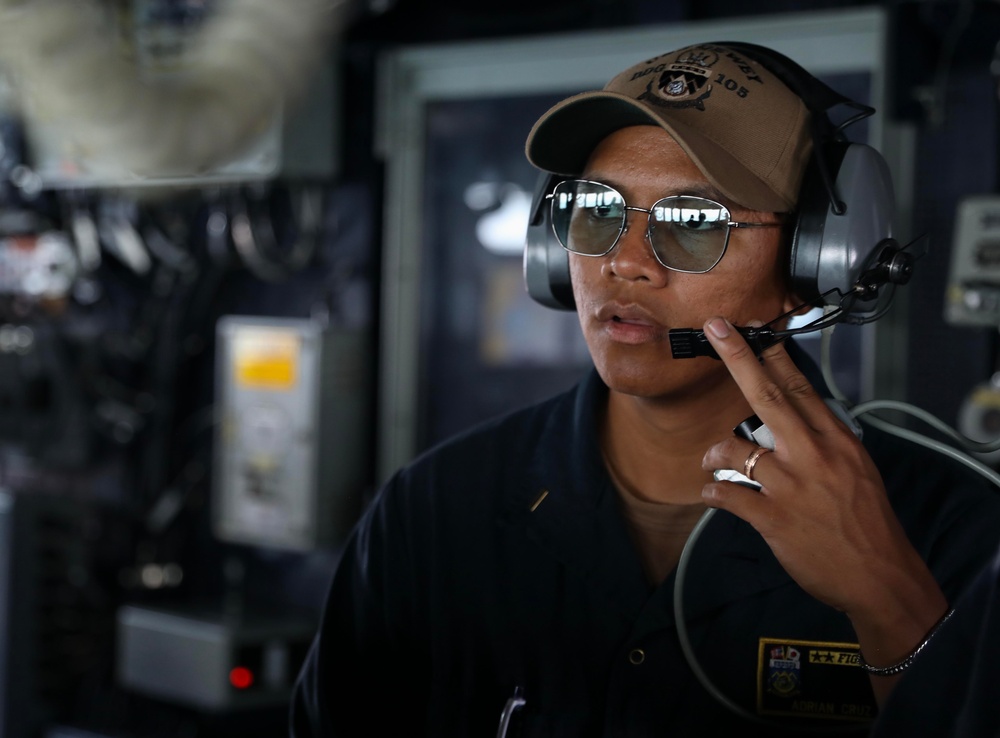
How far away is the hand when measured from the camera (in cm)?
107

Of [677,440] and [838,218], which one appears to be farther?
[677,440]

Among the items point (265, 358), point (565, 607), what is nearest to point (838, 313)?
point (565, 607)

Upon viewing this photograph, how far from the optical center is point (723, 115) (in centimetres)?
136

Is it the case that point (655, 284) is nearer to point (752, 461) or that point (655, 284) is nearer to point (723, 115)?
Answer: point (723, 115)

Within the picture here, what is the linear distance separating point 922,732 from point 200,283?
3779 mm

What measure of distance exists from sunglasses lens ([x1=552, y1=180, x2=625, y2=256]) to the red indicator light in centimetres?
257

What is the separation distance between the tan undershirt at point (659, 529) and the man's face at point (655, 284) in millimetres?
170

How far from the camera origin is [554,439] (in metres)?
1.60

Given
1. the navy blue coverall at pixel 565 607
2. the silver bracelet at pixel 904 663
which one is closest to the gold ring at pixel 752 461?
the silver bracelet at pixel 904 663

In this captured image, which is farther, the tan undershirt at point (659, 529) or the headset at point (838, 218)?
the tan undershirt at point (659, 529)

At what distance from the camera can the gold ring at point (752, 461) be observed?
1089 millimetres

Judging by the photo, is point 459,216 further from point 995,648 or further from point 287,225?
point 995,648

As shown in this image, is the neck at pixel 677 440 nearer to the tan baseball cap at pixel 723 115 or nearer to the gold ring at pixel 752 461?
the tan baseball cap at pixel 723 115

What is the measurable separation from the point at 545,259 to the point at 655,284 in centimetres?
21
